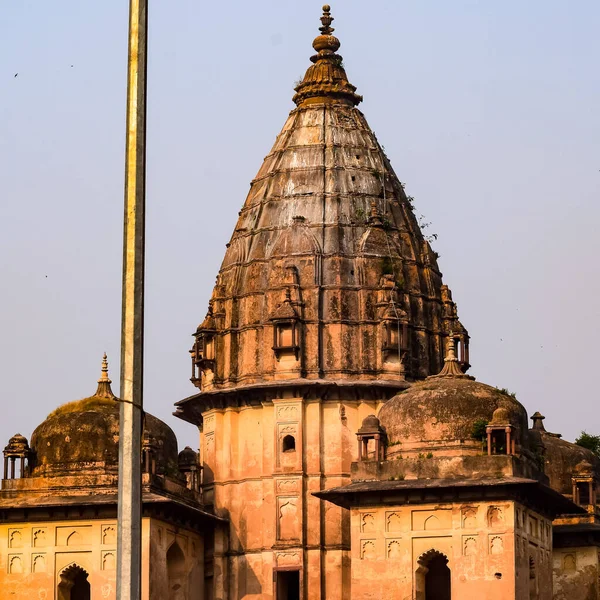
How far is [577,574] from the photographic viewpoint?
44.7 meters

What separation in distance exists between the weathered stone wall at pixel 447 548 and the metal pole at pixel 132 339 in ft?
71.2

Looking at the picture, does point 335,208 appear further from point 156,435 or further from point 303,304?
point 156,435

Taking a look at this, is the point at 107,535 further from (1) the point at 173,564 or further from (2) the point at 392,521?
(2) the point at 392,521

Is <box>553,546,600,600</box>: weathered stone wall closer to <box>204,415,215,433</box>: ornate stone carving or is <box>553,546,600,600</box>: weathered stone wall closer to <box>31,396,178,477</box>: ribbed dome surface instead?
<box>204,415,215,433</box>: ornate stone carving

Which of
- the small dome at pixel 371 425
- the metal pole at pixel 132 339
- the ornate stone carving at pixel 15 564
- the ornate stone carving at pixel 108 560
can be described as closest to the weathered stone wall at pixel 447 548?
the small dome at pixel 371 425

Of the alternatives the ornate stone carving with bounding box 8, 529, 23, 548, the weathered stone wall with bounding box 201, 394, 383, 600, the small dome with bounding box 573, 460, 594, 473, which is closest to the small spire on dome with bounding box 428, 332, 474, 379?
the weathered stone wall with bounding box 201, 394, 383, 600

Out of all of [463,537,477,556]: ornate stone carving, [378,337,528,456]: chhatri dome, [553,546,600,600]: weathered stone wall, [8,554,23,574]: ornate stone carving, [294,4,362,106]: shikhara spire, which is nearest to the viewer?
[463,537,477,556]: ornate stone carving

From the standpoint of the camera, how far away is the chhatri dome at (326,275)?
44719 mm

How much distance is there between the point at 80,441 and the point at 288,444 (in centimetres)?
501

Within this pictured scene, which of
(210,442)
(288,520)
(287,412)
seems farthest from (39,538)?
(287,412)

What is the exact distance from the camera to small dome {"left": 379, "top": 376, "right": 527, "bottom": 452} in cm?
3975

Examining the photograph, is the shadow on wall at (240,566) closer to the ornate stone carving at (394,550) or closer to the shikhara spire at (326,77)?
the ornate stone carving at (394,550)

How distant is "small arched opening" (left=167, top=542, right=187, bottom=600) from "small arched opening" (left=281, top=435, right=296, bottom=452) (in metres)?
3.50

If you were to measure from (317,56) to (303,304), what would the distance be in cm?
745
